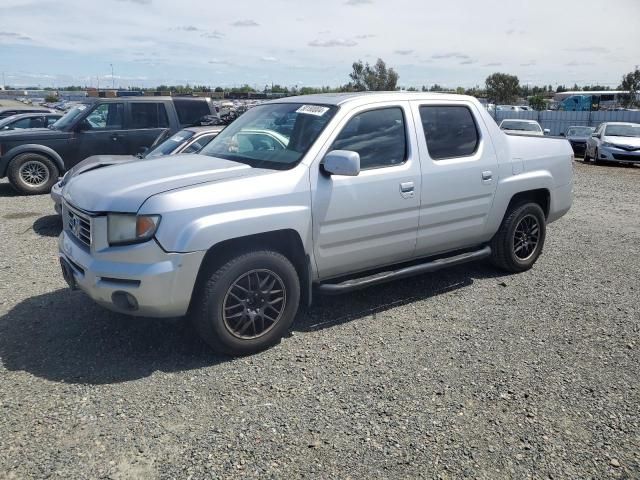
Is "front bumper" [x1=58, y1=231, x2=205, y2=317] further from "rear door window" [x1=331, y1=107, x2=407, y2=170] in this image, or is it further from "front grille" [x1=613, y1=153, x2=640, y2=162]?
"front grille" [x1=613, y1=153, x2=640, y2=162]

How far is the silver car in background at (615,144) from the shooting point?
675 inches

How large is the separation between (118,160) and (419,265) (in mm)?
5304

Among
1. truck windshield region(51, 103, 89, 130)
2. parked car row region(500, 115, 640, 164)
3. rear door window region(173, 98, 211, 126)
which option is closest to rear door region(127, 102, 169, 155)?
rear door window region(173, 98, 211, 126)

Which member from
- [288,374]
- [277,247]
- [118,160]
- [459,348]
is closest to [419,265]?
[459,348]

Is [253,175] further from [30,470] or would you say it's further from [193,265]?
[30,470]

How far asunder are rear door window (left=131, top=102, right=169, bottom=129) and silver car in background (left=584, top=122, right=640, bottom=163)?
45.7 ft

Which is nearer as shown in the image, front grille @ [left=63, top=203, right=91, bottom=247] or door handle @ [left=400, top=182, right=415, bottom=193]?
front grille @ [left=63, top=203, right=91, bottom=247]

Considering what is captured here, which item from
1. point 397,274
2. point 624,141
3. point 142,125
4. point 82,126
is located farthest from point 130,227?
point 624,141

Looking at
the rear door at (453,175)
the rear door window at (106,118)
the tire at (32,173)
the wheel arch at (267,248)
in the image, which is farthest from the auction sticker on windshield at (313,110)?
the tire at (32,173)

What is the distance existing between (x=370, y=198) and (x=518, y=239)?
2.29 metres

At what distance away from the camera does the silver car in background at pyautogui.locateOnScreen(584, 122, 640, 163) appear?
1716 centimetres

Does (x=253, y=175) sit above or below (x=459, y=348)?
above

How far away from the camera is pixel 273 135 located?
460cm

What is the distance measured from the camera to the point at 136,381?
3.61 metres
